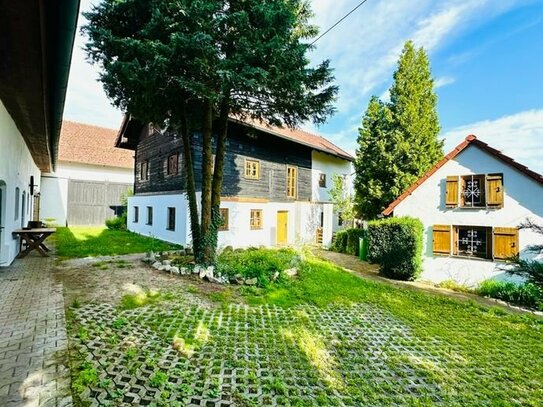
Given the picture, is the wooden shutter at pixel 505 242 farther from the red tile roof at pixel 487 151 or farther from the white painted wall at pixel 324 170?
the white painted wall at pixel 324 170

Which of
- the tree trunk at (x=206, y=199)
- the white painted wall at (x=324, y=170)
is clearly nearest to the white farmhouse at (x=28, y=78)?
the tree trunk at (x=206, y=199)

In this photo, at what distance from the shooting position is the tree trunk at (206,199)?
8617 millimetres

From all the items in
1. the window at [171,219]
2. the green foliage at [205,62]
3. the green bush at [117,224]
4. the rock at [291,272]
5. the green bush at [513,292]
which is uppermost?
the green foliage at [205,62]

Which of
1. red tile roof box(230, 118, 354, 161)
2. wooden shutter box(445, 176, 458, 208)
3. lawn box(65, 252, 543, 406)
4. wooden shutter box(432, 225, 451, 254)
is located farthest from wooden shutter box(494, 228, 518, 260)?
red tile roof box(230, 118, 354, 161)

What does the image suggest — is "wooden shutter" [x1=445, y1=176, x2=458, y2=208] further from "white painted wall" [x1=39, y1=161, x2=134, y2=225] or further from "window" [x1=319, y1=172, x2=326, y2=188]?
"white painted wall" [x1=39, y1=161, x2=134, y2=225]

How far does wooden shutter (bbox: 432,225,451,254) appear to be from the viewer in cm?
1062

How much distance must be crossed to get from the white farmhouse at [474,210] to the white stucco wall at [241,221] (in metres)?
6.87

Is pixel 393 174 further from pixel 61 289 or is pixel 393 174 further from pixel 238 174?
pixel 61 289

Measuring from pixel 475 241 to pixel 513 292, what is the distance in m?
2.07

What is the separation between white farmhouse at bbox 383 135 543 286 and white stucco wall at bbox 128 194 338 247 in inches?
271

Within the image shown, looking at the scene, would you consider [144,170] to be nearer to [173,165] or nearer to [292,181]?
[173,165]

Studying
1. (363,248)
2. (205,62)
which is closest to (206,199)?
(205,62)

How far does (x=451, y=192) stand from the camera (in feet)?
34.8

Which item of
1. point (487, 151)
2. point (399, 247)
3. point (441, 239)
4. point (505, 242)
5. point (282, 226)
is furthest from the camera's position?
point (282, 226)
